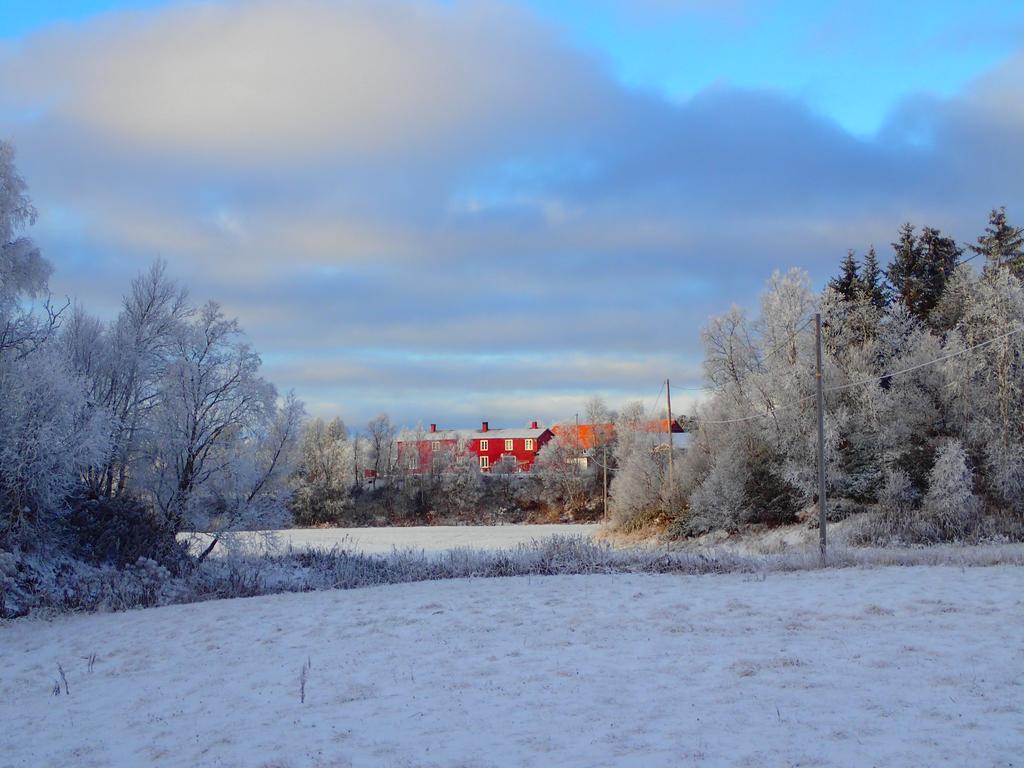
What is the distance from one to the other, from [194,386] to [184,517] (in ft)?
12.3

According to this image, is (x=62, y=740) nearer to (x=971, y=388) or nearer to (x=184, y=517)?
(x=184, y=517)

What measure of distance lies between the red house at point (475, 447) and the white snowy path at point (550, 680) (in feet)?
218

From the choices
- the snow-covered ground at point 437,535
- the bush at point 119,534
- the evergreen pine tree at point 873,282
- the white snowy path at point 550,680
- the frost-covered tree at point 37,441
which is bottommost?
the snow-covered ground at point 437,535

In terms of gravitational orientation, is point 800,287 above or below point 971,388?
above

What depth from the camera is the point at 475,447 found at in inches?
4230

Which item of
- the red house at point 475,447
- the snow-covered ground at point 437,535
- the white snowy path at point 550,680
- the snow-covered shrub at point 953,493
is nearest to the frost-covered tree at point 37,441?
the white snowy path at point 550,680

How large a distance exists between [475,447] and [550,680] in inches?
3900

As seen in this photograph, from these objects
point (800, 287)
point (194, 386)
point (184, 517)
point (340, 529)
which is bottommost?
point (340, 529)

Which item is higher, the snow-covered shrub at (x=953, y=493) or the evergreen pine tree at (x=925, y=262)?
the evergreen pine tree at (x=925, y=262)

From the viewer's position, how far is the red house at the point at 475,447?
82188mm

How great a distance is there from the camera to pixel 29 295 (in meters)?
19.9

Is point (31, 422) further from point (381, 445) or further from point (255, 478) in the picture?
point (381, 445)

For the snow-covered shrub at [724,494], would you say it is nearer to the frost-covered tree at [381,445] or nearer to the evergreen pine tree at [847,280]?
the evergreen pine tree at [847,280]

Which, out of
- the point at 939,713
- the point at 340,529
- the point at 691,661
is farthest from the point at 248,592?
the point at 340,529
